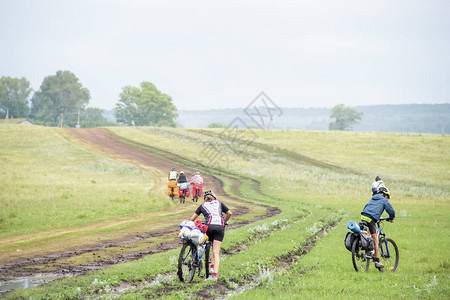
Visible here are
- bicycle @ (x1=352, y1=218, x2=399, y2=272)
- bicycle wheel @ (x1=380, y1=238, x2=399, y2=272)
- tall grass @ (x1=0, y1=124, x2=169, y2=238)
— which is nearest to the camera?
bicycle @ (x1=352, y1=218, x2=399, y2=272)

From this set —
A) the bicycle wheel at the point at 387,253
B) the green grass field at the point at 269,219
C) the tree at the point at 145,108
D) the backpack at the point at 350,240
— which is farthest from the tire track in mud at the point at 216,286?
the tree at the point at 145,108

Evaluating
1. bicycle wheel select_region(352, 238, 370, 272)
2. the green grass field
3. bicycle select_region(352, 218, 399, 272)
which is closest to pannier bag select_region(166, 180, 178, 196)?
the green grass field

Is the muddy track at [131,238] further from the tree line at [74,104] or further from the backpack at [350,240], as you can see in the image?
the tree line at [74,104]

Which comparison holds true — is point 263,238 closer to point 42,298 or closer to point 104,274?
point 104,274

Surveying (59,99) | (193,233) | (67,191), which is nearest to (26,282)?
(193,233)

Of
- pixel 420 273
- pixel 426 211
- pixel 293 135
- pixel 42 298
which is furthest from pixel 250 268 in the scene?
pixel 293 135

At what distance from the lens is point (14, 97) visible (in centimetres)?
15950

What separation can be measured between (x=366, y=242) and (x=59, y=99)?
154852mm

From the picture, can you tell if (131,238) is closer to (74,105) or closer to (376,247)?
(376,247)

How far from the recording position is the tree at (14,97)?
149125 millimetres

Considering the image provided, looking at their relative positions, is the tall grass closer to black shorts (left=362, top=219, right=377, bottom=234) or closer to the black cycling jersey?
the black cycling jersey

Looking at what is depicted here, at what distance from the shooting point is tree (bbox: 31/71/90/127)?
483 feet

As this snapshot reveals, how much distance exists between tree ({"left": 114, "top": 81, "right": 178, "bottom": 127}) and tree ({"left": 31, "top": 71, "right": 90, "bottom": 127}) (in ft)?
56.0

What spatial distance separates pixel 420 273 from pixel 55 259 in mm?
11820
